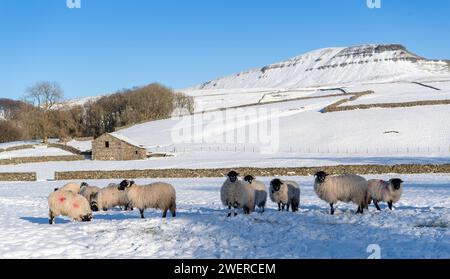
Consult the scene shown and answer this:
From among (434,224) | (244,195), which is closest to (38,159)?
(244,195)

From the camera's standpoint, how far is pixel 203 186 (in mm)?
31594

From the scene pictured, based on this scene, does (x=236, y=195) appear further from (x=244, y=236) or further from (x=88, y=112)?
(x=88, y=112)

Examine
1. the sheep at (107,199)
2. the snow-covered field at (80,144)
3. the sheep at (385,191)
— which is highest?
the snow-covered field at (80,144)

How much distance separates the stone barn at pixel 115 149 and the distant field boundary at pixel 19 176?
16125mm

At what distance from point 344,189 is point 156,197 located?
6.63 m

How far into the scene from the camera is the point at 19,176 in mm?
43219

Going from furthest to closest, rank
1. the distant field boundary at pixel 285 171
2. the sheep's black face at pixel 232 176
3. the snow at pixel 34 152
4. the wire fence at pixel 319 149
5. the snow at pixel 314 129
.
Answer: the snow at pixel 34 152, the snow at pixel 314 129, the wire fence at pixel 319 149, the distant field boundary at pixel 285 171, the sheep's black face at pixel 232 176

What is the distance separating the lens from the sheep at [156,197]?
16.1 metres

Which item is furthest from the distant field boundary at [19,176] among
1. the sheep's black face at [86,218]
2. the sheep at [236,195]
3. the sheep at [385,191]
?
the sheep at [385,191]

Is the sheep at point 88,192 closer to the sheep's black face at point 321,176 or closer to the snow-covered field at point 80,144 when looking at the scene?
the sheep's black face at point 321,176

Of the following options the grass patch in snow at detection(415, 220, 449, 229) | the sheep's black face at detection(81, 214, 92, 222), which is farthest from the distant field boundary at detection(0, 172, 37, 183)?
the grass patch in snow at detection(415, 220, 449, 229)
